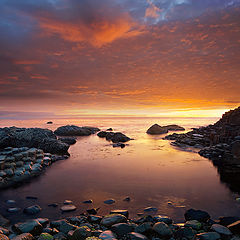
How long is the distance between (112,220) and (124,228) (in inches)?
24.8

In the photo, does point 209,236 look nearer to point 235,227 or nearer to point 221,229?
point 221,229

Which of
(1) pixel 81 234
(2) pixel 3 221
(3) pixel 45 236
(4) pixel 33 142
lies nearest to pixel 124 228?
(1) pixel 81 234

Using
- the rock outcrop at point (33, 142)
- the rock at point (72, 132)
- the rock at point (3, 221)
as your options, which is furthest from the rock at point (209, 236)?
the rock at point (72, 132)

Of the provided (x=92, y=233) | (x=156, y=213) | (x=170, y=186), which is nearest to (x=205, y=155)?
(x=170, y=186)

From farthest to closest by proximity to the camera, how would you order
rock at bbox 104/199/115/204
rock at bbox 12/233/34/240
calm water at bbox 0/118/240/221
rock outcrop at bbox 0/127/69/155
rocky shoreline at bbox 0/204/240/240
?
rock outcrop at bbox 0/127/69/155 < rock at bbox 104/199/115/204 < calm water at bbox 0/118/240/221 < rocky shoreline at bbox 0/204/240/240 < rock at bbox 12/233/34/240

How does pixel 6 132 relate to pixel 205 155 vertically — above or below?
above

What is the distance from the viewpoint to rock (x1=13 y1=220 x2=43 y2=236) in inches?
210

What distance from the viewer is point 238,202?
756 centimetres

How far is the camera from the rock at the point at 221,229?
517 centimetres

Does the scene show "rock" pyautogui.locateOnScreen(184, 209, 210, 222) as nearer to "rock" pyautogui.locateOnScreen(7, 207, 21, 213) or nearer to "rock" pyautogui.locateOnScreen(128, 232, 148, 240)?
"rock" pyautogui.locateOnScreen(128, 232, 148, 240)

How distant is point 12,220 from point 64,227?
2.26 metres

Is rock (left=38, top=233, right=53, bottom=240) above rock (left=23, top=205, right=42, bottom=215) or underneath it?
above

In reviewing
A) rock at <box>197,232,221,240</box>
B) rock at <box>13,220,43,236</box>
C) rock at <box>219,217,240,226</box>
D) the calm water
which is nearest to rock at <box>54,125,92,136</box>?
the calm water

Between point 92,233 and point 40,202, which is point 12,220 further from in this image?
point 92,233
